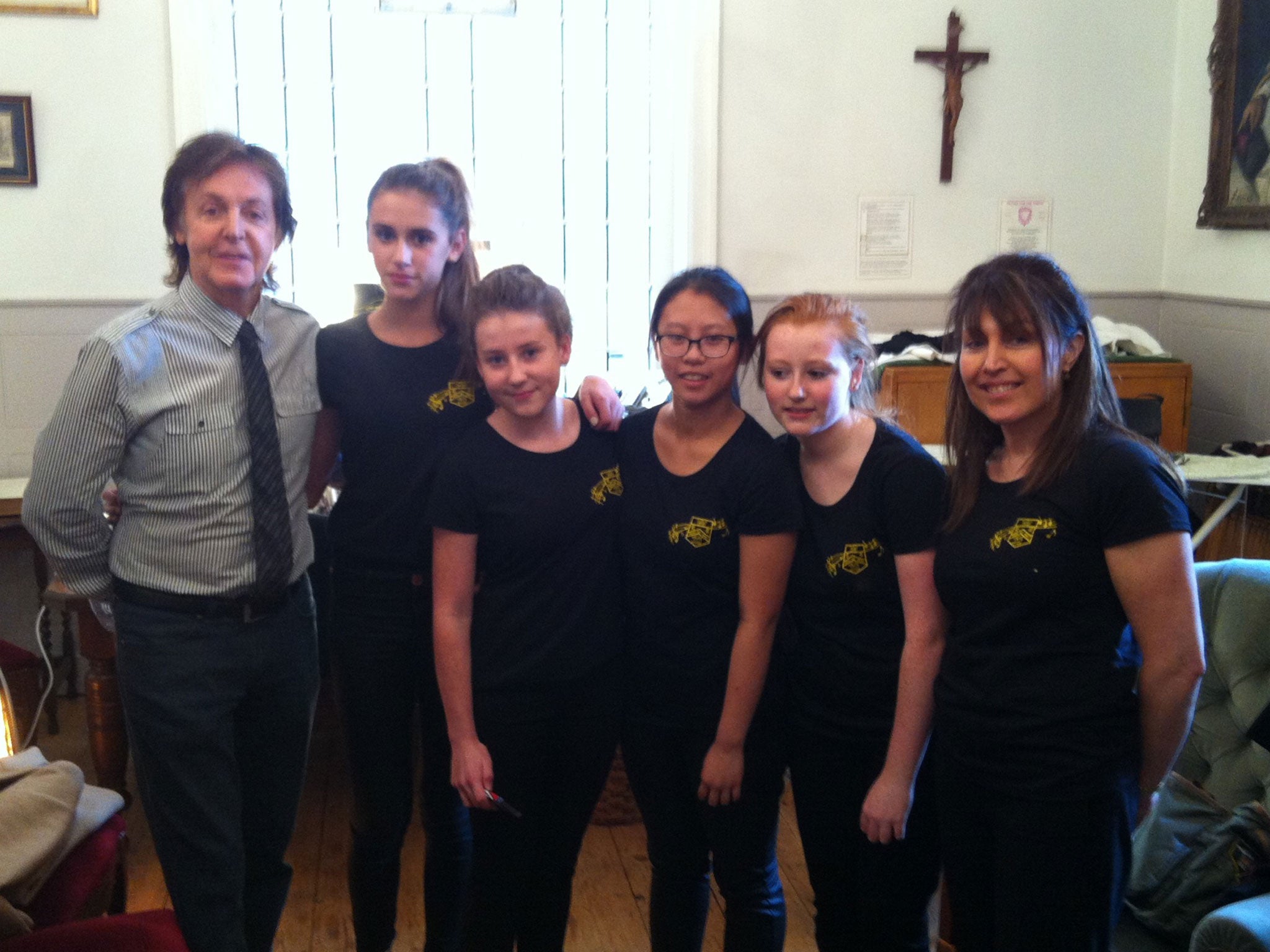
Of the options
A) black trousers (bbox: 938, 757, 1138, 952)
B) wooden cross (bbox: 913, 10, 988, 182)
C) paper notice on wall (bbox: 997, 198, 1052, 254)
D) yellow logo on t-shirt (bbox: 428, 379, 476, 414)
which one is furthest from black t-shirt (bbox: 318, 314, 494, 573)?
paper notice on wall (bbox: 997, 198, 1052, 254)

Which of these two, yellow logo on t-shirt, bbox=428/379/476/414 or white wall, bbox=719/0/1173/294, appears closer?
yellow logo on t-shirt, bbox=428/379/476/414

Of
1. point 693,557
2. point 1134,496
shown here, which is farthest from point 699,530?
point 1134,496

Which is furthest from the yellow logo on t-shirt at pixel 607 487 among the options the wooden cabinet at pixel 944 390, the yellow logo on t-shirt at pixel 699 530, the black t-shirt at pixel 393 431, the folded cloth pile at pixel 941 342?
the folded cloth pile at pixel 941 342

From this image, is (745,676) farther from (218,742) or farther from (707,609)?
(218,742)

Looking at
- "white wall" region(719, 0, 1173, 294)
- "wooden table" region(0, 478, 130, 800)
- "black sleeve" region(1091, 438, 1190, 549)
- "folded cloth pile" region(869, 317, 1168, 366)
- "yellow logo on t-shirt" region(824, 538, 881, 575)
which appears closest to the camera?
"black sleeve" region(1091, 438, 1190, 549)

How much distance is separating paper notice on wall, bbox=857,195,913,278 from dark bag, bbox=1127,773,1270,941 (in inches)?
91.8

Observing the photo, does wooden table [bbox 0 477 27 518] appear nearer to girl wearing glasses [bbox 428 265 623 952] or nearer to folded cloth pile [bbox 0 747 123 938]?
folded cloth pile [bbox 0 747 123 938]

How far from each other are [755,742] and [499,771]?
360 millimetres

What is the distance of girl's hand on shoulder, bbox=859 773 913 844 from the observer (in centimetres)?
145

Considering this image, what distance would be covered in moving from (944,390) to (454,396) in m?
2.10

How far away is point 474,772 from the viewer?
1.58 meters

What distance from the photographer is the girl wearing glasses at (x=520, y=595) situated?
1.58 m

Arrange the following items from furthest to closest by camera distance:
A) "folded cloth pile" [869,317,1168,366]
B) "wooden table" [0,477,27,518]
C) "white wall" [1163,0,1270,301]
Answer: "white wall" [1163,0,1270,301], "folded cloth pile" [869,317,1168,366], "wooden table" [0,477,27,518]

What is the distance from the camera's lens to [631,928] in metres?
2.34
